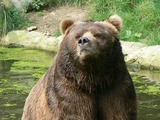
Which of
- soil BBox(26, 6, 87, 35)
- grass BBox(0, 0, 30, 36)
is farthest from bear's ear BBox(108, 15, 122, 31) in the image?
grass BBox(0, 0, 30, 36)

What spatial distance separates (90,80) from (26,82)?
560 centimetres

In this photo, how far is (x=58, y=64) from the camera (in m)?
4.80

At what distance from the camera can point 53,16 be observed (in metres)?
16.8

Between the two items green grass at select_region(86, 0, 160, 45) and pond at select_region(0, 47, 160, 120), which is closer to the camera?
pond at select_region(0, 47, 160, 120)

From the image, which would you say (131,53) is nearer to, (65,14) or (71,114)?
(65,14)

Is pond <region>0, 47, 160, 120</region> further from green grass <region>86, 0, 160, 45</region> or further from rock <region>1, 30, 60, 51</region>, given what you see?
green grass <region>86, 0, 160, 45</region>

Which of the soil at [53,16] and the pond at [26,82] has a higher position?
the pond at [26,82]

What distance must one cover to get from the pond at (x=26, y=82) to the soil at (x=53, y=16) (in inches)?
80.6

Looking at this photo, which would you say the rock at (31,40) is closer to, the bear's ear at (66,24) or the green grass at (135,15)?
the green grass at (135,15)

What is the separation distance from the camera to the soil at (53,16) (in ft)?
52.1

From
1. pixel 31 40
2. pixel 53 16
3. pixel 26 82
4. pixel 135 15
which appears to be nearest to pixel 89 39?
pixel 26 82

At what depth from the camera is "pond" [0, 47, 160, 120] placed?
27.2 feet

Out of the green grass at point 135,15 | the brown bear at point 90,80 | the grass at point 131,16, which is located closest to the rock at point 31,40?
the grass at point 131,16

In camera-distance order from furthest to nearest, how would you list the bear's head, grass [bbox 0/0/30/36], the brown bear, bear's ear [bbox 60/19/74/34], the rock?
1. grass [bbox 0/0/30/36]
2. the rock
3. bear's ear [bbox 60/19/74/34]
4. the brown bear
5. the bear's head
